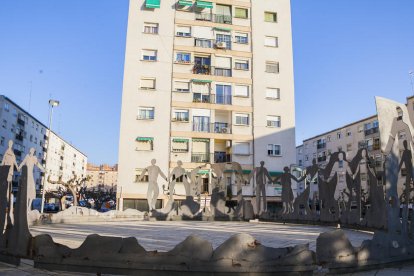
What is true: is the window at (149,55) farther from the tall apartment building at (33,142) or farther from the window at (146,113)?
the tall apartment building at (33,142)

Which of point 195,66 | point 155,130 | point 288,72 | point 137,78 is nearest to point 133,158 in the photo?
point 155,130

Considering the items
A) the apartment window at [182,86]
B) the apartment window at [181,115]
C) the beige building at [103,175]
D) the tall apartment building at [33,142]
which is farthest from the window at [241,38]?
the beige building at [103,175]

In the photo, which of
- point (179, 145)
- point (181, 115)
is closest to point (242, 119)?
point (181, 115)

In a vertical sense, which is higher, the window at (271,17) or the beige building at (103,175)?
the window at (271,17)

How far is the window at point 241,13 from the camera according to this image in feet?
136

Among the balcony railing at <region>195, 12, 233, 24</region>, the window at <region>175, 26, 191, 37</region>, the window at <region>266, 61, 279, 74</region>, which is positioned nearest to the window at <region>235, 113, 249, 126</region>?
the window at <region>266, 61, 279, 74</region>

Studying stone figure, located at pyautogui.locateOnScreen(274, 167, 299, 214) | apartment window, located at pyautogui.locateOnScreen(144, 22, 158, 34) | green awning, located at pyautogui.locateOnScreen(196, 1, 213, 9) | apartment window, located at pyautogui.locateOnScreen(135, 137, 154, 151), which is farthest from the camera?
green awning, located at pyautogui.locateOnScreen(196, 1, 213, 9)

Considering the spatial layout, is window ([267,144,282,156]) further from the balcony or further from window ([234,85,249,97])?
the balcony

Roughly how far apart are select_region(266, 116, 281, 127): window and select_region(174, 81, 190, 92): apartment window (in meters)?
9.09

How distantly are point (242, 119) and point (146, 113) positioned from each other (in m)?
10.0

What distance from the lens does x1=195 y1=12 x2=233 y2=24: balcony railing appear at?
40.2 meters

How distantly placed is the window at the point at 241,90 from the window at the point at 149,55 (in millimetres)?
9029

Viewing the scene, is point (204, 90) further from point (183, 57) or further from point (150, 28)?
point (150, 28)

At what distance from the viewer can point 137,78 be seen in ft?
122
